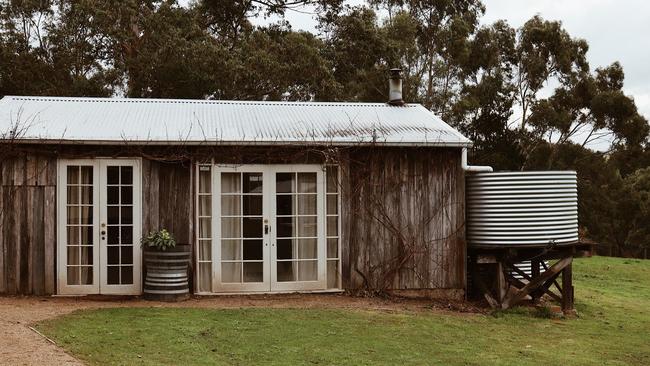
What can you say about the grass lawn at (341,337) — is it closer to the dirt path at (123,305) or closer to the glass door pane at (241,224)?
the dirt path at (123,305)

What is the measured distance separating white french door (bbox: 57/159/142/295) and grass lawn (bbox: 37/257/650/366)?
134cm

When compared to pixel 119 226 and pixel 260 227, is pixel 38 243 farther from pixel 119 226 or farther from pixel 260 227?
pixel 260 227

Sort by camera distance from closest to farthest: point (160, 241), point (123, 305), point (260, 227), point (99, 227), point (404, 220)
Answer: point (123, 305)
point (160, 241)
point (99, 227)
point (260, 227)
point (404, 220)

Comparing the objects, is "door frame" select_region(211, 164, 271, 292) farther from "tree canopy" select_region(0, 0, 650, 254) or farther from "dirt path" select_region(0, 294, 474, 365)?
"tree canopy" select_region(0, 0, 650, 254)

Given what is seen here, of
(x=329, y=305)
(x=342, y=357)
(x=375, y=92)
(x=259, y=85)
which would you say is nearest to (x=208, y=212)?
(x=329, y=305)

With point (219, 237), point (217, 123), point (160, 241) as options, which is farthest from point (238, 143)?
point (160, 241)

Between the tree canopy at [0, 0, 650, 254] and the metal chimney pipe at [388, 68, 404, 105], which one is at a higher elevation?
the tree canopy at [0, 0, 650, 254]

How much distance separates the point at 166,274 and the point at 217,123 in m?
2.77

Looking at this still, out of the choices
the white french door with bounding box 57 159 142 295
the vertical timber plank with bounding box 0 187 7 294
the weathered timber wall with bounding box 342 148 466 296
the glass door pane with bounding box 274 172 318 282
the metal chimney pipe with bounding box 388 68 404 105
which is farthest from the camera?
the metal chimney pipe with bounding box 388 68 404 105

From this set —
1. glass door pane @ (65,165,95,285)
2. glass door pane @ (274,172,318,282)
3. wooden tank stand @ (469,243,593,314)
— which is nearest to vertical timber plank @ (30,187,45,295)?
glass door pane @ (65,165,95,285)

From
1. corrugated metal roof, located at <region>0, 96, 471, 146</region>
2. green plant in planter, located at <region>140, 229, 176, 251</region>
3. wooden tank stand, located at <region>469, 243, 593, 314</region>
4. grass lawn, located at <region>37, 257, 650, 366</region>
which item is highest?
corrugated metal roof, located at <region>0, 96, 471, 146</region>

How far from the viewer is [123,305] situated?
9.39m

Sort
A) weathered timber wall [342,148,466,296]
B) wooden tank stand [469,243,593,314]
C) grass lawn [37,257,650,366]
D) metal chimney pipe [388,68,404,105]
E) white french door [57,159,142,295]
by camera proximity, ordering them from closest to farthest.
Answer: grass lawn [37,257,650,366] → white french door [57,159,142,295] → wooden tank stand [469,243,593,314] → weathered timber wall [342,148,466,296] → metal chimney pipe [388,68,404,105]

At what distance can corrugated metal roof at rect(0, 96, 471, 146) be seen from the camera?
33.2 feet
